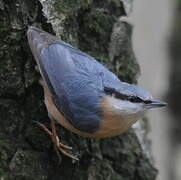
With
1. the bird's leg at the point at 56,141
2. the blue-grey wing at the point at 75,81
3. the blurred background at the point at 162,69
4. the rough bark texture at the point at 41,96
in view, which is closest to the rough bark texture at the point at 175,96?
the blurred background at the point at 162,69

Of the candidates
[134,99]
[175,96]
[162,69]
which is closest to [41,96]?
[134,99]

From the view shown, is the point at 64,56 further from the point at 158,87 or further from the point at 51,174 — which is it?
the point at 158,87

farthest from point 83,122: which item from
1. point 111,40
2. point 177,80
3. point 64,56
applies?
point 177,80

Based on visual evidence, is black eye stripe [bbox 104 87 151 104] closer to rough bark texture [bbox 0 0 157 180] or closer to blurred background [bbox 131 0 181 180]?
rough bark texture [bbox 0 0 157 180]

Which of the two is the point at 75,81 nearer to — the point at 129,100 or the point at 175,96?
the point at 129,100

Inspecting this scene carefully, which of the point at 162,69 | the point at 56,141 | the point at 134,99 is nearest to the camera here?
the point at 134,99

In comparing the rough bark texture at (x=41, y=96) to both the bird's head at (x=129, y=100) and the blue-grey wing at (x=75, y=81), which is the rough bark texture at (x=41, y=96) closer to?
the blue-grey wing at (x=75, y=81)

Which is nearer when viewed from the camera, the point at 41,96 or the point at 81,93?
the point at 81,93
